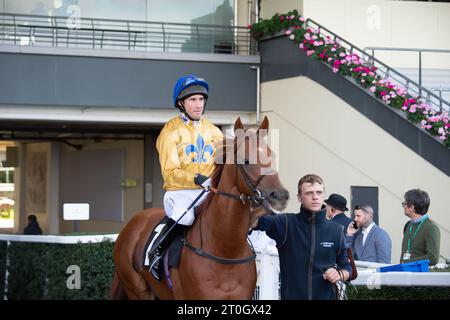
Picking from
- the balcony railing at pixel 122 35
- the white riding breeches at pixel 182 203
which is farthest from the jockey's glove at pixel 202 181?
the balcony railing at pixel 122 35

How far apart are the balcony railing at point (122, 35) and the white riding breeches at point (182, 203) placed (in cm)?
985

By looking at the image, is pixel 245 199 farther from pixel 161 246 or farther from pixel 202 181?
pixel 161 246

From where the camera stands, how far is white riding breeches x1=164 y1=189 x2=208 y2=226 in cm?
498

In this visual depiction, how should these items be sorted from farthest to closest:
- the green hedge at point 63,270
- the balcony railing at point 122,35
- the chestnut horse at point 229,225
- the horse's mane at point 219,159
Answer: the balcony railing at point 122,35 → the green hedge at point 63,270 → the horse's mane at point 219,159 → the chestnut horse at point 229,225

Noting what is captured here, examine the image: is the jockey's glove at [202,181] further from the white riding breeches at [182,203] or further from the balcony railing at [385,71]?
the balcony railing at [385,71]

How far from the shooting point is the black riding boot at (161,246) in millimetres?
5055

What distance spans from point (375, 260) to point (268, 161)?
138 inches

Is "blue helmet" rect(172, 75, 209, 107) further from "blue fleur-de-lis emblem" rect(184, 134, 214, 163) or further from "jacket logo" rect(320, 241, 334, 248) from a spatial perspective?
"jacket logo" rect(320, 241, 334, 248)

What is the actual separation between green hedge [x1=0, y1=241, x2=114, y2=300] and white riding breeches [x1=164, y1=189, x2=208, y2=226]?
329 cm

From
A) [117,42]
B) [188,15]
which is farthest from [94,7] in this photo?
[188,15]

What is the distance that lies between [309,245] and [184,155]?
3.80 ft

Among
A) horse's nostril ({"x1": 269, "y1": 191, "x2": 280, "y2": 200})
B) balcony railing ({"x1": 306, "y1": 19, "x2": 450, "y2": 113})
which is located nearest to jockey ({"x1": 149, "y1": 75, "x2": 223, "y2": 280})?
horse's nostril ({"x1": 269, "y1": 191, "x2": 280, "y2": 200})

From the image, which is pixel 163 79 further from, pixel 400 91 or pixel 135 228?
pixel 135 228

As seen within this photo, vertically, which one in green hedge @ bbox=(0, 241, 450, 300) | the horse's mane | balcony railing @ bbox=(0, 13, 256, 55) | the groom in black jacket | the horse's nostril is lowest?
green hedge @ bbox=(0, 241, 450, 300)
